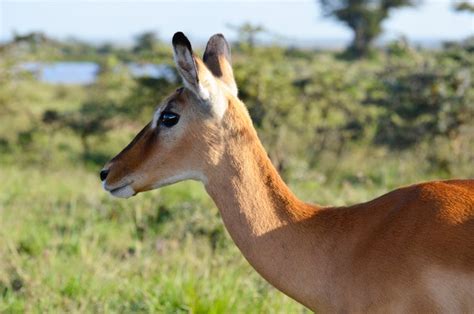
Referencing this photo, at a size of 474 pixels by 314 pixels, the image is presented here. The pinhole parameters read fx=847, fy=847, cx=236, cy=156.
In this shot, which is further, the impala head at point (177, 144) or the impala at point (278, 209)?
the impala head at point (177, 144)

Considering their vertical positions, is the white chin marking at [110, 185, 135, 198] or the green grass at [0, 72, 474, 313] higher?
the white chin marking at [110, 185, 135, 198]

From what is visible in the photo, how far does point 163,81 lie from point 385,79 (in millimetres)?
3778

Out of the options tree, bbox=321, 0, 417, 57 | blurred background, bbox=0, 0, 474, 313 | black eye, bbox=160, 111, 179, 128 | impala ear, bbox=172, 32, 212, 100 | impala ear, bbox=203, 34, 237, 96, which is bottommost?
tree, bbox=321, 0, 417, 57

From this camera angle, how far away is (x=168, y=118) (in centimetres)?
381

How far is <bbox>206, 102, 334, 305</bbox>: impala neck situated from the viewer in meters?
3.74

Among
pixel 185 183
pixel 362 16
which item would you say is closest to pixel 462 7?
pixel 185 183

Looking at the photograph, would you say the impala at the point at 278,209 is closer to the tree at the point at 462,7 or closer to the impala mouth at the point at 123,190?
the impala mouth at the point at 123,190

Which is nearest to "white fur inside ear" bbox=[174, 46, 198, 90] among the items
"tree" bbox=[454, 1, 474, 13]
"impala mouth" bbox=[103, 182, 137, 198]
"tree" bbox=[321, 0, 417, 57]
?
"impala mouth" bbox=[103, 182, 137, 198]

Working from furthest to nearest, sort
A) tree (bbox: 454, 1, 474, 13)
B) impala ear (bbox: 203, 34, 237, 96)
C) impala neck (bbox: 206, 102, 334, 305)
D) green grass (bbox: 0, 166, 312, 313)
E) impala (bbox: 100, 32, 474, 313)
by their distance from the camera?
tree (bbox: 454, 1, 474, 13)
green grass (bbox: 0, 166, 312, 313)
impala ear (bbox: 203, 34, 237, 96)
impala neck (bbox: 206, 102, 334, 305)
impala (bbox: 100, 32, 474, 313)

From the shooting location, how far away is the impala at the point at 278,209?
342cm

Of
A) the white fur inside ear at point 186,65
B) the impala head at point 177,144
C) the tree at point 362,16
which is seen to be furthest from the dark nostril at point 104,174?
the tree at point 362,16

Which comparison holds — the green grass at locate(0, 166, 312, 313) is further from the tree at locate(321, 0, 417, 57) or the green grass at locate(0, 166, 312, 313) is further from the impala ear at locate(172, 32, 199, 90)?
the tree at locate(321, 0, 417, 57)

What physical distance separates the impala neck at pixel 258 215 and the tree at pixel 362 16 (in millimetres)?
36663

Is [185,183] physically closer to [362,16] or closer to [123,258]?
[123,258]
